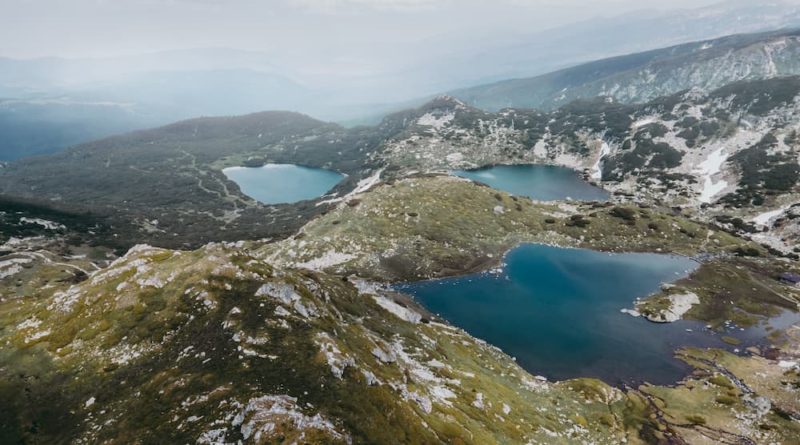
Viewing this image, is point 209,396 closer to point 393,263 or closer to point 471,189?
point 393,263

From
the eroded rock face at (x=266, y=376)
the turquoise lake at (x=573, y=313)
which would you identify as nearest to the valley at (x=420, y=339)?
the eroded rock face at (x=266, y=376)

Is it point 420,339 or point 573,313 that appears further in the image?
point 573,313

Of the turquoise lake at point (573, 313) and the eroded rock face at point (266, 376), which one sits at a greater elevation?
the eroded rock face at point (266, 376)

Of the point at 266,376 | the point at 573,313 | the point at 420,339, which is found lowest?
the point at 573,313

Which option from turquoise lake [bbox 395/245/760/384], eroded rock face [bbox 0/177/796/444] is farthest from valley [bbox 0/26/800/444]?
turquoise lake [bbox 395/245/760/384]

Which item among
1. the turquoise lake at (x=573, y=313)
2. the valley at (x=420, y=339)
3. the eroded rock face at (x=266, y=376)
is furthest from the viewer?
the turquoise lake at (x=573, y=313)

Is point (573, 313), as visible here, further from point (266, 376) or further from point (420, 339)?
point (266, 376)

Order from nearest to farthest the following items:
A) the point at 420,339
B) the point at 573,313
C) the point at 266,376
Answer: the point at 266,376 < the point at 420,339 < the point at 573,313

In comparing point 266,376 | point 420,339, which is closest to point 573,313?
point 420,339

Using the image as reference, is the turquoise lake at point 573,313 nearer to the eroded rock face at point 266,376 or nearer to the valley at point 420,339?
the valley at point 420,339

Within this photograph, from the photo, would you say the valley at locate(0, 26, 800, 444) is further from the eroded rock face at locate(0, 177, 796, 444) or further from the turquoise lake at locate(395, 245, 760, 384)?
the turquoise lake at locate(395, 245, 760, 384)

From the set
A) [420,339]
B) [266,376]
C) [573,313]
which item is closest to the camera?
[266,376]
